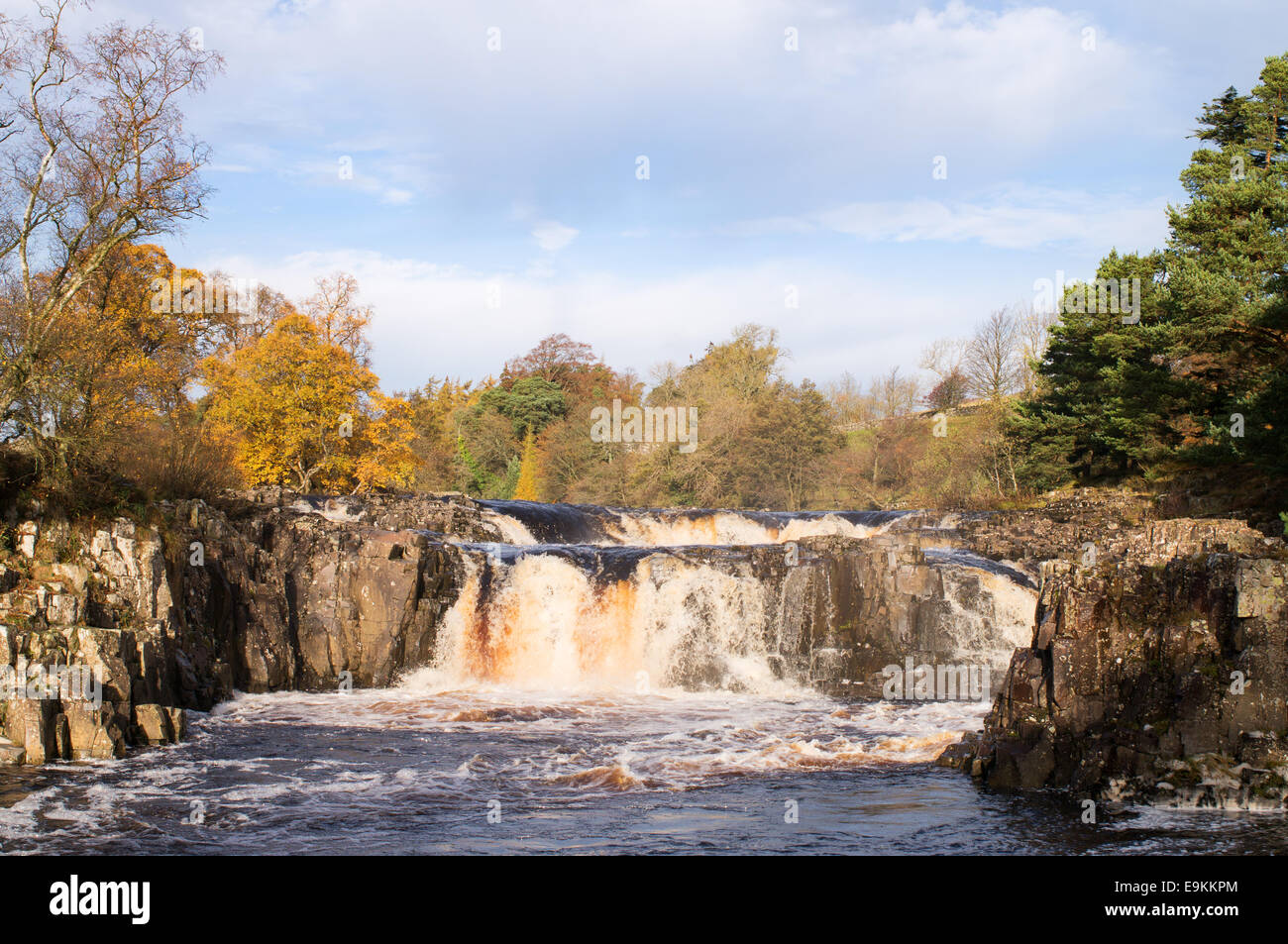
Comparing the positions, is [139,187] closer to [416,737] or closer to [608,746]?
[416,737]

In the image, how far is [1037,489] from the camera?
3650cm

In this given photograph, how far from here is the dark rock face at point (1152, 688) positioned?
1092 cm

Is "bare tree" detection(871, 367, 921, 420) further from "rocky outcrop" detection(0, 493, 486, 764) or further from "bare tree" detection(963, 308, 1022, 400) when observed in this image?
"rocky outcrop" detection(0, 493, 486, 764)

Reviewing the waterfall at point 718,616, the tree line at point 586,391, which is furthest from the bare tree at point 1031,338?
the waterfall at point 718,616

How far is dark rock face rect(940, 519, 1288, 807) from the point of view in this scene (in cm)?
1092

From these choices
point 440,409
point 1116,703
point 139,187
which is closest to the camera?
point 1116,703

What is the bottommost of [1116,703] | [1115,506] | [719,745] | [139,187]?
[719,745]
